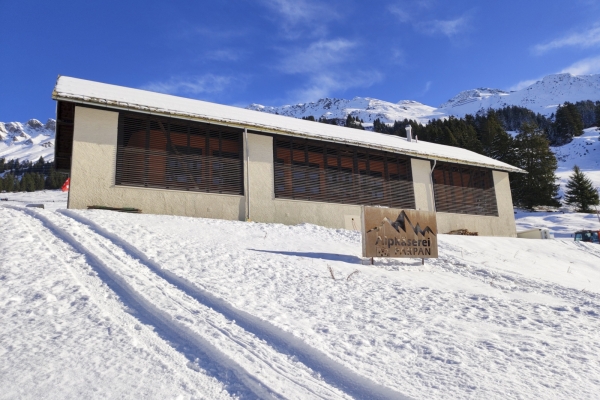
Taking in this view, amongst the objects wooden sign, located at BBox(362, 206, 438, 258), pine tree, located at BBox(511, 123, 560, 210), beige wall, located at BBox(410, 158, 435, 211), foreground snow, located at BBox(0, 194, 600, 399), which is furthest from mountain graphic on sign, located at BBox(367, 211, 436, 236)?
pine tree, located at BBox(511, 123, 560, 210)

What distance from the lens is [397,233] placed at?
1008 cm

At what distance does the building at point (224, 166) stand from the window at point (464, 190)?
130mm

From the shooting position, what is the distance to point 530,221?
3306 cm

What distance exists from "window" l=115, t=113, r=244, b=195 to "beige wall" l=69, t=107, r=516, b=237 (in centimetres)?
31

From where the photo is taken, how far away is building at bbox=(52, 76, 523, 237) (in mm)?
13540

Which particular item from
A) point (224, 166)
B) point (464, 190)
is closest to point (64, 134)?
point (224, 166)

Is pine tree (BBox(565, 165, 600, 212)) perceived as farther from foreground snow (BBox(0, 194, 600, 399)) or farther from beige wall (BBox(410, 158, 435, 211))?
foreground snow (BBox(0, 194, 600, 399))

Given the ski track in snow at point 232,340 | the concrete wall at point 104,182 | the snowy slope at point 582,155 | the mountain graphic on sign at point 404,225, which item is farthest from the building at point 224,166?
the snowy slope at point 582,155

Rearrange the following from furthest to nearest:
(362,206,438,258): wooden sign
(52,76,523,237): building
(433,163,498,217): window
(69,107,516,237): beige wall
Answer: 1. (433,163,498,217): window
2. (52,76,523,237): building
3. (69,107,516,237): beige wall
4. (362,206,438,258): wooden sign

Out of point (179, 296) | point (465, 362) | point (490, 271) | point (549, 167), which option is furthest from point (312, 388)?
point (549, 167)

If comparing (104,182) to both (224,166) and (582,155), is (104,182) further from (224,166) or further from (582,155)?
(582,155)

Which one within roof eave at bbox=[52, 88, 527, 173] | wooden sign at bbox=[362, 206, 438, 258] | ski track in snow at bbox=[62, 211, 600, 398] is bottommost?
ski track in snow at bbox=[62, 211, 600, 398]

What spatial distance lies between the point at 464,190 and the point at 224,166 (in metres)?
12.3

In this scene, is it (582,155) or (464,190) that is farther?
(582,155)
